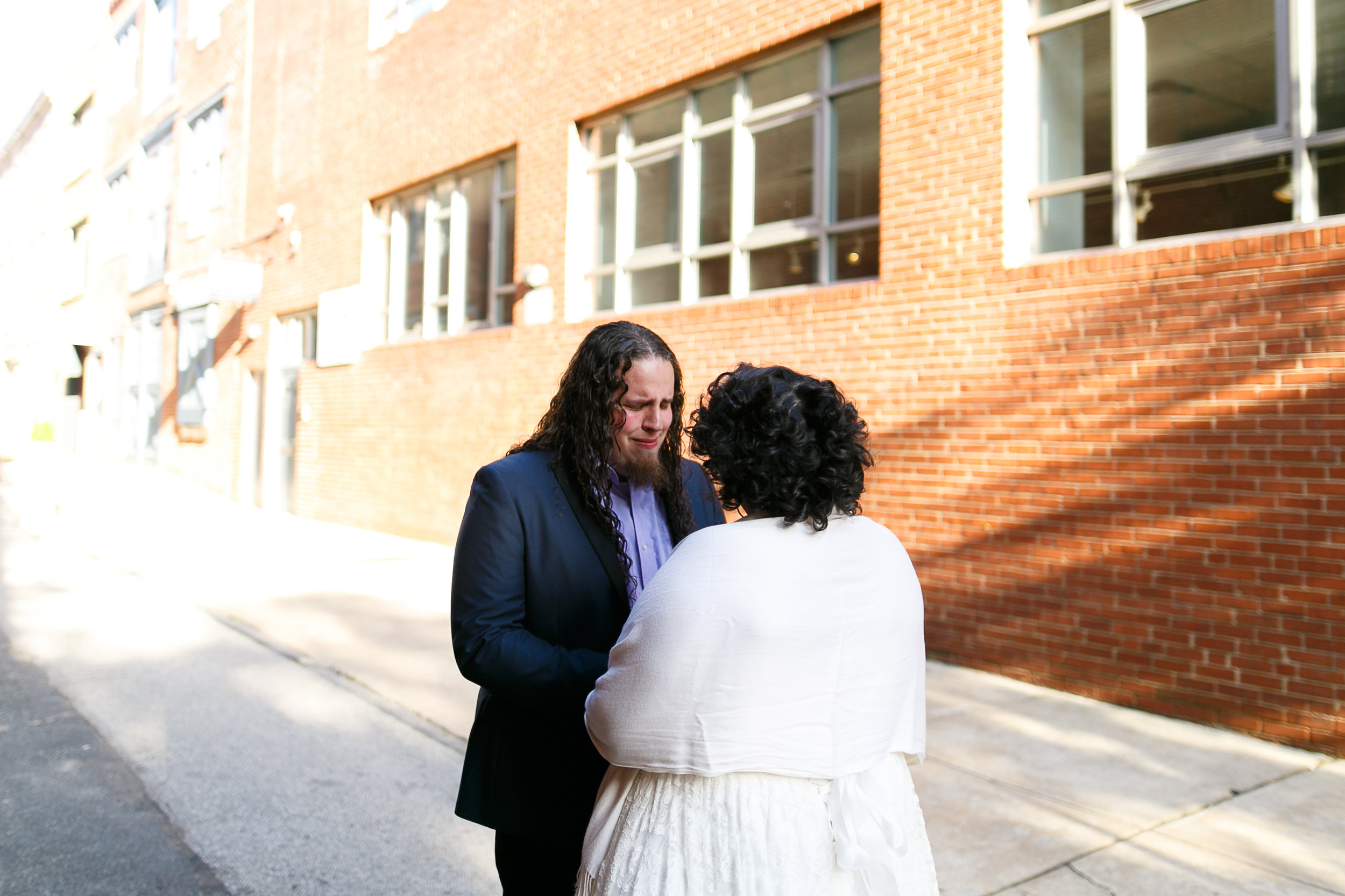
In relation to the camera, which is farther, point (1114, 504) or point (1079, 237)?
point (1079, 237)

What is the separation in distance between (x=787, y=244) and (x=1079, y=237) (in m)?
2.47

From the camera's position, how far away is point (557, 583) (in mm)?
2002

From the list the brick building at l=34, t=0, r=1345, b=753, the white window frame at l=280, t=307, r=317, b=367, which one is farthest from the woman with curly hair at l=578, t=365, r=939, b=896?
the white window frame at l=280, t=307, r=317, b=367

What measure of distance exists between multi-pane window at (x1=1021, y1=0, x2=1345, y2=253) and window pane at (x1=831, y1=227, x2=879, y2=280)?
127 centimetres

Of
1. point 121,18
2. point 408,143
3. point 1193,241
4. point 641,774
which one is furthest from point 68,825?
point 121,18

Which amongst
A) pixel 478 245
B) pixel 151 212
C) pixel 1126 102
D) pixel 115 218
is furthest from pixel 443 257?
pixel 115 218

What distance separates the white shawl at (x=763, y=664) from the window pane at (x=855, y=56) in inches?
261

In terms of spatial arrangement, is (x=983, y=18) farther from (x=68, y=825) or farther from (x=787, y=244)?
Answer: (x=68, y=825)

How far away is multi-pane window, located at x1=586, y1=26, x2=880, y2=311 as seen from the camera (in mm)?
7508

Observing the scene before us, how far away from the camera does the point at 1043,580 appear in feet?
19.2

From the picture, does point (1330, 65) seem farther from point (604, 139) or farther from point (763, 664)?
point (604, 139)

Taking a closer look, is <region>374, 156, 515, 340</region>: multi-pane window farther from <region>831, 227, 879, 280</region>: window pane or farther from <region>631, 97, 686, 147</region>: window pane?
<region>831, 227, 879, 280</region>: window pane

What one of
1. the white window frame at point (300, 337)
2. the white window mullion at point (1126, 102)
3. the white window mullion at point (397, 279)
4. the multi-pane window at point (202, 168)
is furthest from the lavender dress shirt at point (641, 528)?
the multi-pane window at point (202, 168)

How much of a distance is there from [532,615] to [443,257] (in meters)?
11.2
